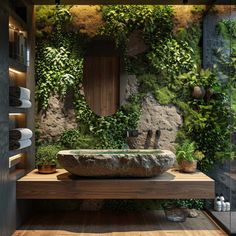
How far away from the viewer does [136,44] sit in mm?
4820

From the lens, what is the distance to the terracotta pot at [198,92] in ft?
15.4

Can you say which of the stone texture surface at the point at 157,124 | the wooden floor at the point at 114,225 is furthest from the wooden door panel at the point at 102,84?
the wooden floor at the point at 114,225

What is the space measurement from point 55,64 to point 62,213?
1941 mm

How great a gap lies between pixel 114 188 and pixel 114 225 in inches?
19.2

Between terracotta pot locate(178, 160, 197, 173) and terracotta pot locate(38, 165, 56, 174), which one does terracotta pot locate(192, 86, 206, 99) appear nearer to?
terracotta pot locate(178, 160, 197, 173)

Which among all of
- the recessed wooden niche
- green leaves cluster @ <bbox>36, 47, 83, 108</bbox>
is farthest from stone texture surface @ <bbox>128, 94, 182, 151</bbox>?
green leaves cluster @ <bbox>36, 47, 83, 108</bbox>

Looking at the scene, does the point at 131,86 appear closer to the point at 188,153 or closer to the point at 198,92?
the point at 198,92

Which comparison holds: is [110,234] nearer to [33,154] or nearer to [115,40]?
[33,154]

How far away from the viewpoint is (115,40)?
15.7 feet

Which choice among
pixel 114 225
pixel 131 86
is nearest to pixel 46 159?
pixel 114 225

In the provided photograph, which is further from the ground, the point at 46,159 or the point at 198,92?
the point at 198,92

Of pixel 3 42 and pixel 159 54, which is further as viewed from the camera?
pixel 159 54

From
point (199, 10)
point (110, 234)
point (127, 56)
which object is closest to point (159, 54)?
point (127, 56)

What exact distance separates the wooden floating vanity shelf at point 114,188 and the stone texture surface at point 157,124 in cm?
89
